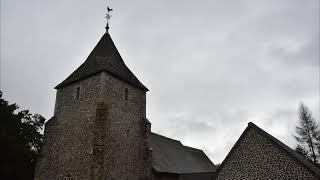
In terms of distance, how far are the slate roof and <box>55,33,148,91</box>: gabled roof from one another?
240 inches

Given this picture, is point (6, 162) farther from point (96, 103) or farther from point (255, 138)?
point (255, 138)

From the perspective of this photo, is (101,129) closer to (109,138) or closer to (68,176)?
(109,138)

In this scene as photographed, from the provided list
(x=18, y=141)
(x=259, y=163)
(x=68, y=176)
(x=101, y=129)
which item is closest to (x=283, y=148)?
(x=259, y=163)

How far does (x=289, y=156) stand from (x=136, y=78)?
1482 centimetres

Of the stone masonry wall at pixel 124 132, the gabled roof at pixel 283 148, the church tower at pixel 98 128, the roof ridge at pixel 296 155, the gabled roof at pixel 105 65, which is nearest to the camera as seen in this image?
the roof ridge at pixel 296 155

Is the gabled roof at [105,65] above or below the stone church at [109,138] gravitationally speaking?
above

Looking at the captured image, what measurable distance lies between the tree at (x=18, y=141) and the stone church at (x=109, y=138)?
12.2 feet

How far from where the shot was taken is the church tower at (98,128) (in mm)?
21062

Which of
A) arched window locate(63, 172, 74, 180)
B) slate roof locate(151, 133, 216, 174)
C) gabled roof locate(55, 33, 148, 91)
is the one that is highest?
gabled roof locate(55, 33, 148, 91)

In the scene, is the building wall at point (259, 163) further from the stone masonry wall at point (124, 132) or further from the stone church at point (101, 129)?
the stone church at point (101, 129)

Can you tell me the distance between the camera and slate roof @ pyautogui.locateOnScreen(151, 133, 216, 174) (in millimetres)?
26108

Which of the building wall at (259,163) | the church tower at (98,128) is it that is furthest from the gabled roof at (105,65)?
the building wall at (259,163)

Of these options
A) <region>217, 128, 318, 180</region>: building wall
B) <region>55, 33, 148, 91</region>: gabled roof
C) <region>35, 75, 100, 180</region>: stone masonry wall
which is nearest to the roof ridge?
<region>217, 128, 318, 180</region>: building wall

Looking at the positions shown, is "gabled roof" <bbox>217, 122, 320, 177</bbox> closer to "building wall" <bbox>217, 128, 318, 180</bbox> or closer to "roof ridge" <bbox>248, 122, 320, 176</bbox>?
"roof ridge" <bbox>248, 122, 320, 176</bbox>
